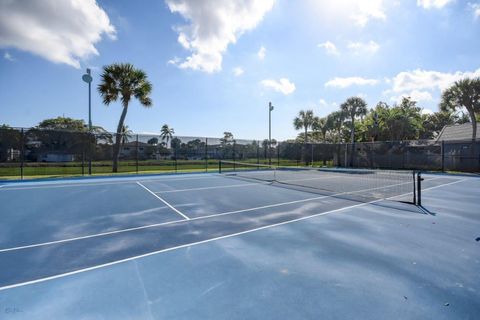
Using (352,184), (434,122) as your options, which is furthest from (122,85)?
(434,122)

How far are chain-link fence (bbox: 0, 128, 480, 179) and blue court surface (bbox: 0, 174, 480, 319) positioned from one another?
31.3ft

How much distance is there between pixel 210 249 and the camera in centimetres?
399

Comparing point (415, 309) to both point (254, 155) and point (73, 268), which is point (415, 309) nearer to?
point (73, 268)

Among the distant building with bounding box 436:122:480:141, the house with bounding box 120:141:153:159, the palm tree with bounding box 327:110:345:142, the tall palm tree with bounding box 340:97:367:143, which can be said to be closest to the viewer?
the house with bounding box 120:141:153:159

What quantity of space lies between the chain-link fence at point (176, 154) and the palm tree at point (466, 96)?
8.47 ft

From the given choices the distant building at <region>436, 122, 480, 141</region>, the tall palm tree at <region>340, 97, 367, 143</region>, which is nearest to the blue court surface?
the distant building at <region>436, 122, 480, 141</region>

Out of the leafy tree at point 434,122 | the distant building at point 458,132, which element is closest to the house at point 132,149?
the distant building at point 458,132

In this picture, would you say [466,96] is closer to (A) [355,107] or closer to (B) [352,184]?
(A) [355,107]

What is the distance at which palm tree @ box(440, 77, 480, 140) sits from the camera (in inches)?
786

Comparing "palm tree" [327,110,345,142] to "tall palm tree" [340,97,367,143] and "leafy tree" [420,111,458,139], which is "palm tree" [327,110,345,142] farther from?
"leafy tree" [420,111,458,139]

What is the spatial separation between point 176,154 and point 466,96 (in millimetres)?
24267

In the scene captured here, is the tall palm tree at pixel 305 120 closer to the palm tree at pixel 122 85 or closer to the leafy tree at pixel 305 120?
the leafy tree at pixel 305 120

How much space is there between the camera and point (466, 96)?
2028 centimetres

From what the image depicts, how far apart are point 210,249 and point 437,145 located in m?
24.1
